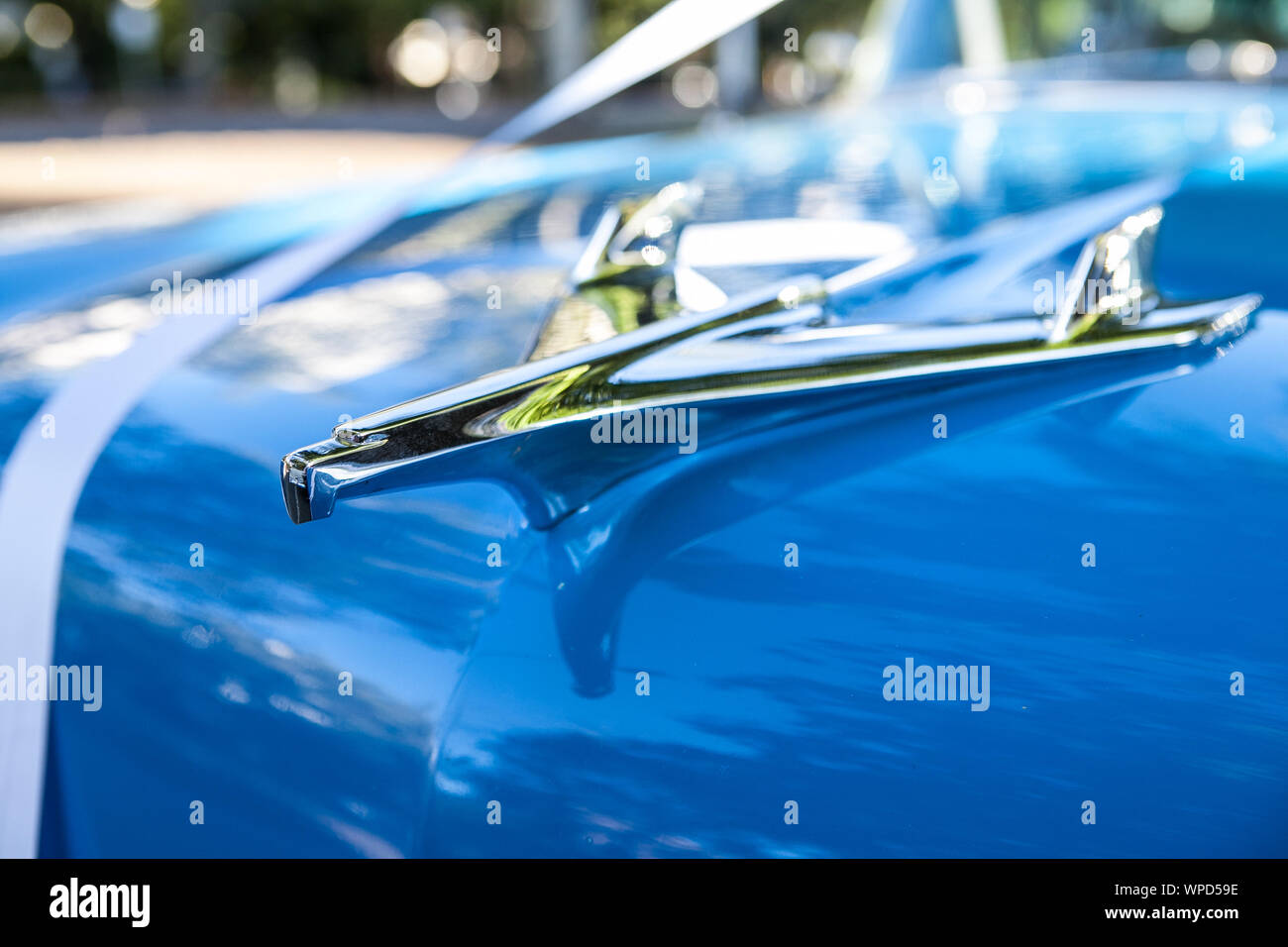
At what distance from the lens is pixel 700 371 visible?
91cm

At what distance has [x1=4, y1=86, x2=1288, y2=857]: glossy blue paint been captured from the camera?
0.78 metres

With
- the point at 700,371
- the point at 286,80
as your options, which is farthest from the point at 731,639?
the point at 286,80

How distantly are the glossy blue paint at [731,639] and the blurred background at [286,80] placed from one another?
949 centimetres

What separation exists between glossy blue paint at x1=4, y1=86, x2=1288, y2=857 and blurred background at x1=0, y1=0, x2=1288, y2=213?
9489mm

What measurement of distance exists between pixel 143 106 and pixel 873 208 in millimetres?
22081

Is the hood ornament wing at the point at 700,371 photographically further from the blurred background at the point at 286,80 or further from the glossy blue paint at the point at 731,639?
the blurred background at the point at 286,80

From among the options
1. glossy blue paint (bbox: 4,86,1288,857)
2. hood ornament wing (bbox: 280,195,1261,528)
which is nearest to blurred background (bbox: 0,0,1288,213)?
hood ornament wing (bbox: 280,195,1261,528)

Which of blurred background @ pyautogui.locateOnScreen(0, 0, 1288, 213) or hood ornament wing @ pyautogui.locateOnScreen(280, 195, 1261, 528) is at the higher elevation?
blurred background @ pyautogui.locateOnScreen(0, 0, 1288, 213)

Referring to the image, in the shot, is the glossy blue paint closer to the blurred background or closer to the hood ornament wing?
the hood ornament wing

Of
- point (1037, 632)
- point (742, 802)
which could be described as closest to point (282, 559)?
point (742, 802)

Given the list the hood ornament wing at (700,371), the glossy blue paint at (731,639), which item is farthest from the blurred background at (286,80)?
the glossy blue paint at (731,639)

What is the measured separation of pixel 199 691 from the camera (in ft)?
3.08

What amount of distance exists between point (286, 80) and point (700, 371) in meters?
24.0

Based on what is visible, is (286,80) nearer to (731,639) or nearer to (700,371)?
(700,371)
